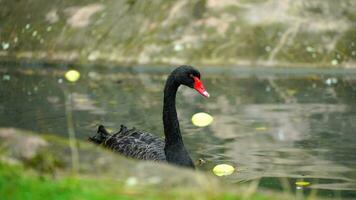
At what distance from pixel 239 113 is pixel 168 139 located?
552 cm

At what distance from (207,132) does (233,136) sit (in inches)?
23.7

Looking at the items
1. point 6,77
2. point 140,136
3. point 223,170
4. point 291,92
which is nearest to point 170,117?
point 140,136

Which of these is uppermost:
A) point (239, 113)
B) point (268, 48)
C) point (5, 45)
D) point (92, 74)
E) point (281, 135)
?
point (5, 45)

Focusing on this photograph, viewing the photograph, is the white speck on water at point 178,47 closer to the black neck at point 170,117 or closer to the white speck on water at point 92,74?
the white speck on water at point 92,74

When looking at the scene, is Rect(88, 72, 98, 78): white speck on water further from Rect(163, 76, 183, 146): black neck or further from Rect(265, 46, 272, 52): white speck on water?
Rect(163, 76, 183, 146): black neck

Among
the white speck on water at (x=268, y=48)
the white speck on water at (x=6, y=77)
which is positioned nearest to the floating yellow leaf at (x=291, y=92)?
the white speck on water at (x=268, y=48)

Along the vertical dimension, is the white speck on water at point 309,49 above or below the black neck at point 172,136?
above

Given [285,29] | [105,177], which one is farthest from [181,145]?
[285,29]

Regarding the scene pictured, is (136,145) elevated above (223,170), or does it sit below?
above

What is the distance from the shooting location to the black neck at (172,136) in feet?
27.6

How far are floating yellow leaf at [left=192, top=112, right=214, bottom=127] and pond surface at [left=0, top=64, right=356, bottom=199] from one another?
0.28 ft

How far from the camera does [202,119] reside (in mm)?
12820

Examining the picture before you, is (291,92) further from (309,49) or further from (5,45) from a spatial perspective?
(5,45)

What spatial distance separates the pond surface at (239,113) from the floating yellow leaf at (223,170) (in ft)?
0.35
